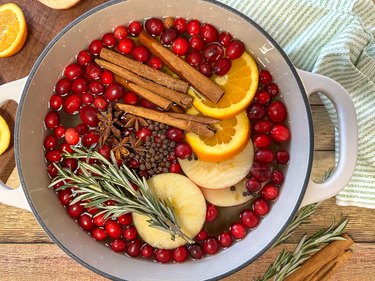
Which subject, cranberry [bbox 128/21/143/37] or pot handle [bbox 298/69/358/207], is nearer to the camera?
pot handle [bbox 298/69/358/207]

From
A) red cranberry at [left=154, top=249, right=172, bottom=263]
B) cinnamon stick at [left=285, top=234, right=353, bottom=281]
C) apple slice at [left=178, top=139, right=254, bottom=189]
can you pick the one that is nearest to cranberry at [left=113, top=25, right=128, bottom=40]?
apple slice at [left=178, top=139, right=254, bottom=189]

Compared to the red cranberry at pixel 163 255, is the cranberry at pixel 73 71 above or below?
above

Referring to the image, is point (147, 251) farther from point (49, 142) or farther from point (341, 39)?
point (341, 39)

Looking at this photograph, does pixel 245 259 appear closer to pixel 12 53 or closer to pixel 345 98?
pixel 345 98

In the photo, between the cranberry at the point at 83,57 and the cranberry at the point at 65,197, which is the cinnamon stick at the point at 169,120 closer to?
the cranberry at the point at 83,57

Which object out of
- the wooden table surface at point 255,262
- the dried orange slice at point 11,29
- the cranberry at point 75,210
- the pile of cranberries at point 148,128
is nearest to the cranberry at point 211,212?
the pile of cranberries at point 148,128

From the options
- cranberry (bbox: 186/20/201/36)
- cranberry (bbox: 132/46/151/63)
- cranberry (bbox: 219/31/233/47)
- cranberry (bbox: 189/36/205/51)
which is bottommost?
cranberry (bbox: 132/46/151/63)

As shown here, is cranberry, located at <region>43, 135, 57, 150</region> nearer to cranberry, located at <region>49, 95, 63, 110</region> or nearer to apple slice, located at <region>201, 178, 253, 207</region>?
cranberry, located at <region>49, 95, 63, 110</region>
